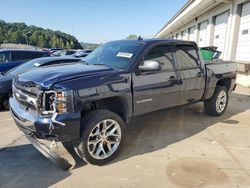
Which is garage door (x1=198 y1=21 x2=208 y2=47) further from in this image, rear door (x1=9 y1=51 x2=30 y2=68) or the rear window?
rear door (x1=9 y1=51 x2=30 y2=68)

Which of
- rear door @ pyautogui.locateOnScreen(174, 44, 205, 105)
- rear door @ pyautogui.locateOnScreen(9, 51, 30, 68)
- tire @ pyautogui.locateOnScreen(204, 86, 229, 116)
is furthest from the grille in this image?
rear door @ pyautogui.locateOnScreen(9, 51, 30, 68)

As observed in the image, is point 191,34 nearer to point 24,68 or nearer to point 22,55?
point 22,55

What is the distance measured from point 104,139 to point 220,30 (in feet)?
43.1

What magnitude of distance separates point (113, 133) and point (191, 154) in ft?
4.48

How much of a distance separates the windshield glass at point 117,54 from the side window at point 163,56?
0.82 ft

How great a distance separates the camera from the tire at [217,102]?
621cm

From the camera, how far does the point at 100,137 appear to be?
3.81 metres

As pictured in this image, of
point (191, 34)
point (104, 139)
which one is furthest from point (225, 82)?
point (191, 34)

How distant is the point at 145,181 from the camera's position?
11.2 ft

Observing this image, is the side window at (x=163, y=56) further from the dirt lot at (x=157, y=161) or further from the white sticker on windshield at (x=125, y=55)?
the dirt lot at (x=157, y=161)

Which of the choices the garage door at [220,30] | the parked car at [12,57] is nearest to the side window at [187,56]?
the parked car at [12,57]

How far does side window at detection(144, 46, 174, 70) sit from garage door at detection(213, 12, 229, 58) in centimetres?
1020

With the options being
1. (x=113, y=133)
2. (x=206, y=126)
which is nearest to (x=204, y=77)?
(x=206, y=126)

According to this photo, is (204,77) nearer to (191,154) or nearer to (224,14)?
(191,154)
